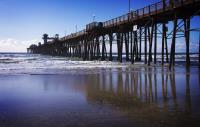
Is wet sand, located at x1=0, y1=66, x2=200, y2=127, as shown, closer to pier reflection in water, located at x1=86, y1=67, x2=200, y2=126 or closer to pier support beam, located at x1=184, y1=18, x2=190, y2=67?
pier reflection in water, located at x1=86, y1=67, x2=200, y2=126

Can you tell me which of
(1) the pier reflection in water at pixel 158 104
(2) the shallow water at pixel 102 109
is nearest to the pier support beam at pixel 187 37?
(1) the pier reflection in water at pixel 158 104

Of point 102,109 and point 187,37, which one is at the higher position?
point 187,37

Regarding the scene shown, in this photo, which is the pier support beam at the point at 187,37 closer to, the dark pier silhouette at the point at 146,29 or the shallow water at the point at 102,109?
the dark pier silhouette at the point at 146,29

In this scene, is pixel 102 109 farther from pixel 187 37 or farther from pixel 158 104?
pixel 187 37

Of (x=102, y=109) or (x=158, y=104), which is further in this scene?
(x=158, y=104)

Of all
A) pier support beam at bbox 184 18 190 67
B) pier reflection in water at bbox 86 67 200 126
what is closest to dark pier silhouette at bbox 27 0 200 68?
pier support beam at bbox 184 18 190 67

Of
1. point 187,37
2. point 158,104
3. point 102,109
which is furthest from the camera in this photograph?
point 187,37

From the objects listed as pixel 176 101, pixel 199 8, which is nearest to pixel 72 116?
pixel 176 101

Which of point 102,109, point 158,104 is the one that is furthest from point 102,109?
point 158,104

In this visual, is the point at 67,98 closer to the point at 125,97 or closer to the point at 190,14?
the point at 125,97

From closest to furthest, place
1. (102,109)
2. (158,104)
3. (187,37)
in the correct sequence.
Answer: (102,109) → (158,104) → (187,37)

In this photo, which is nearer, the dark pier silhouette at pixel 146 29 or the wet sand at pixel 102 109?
the wet sand at pixel 102 109

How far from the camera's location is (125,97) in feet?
30.7

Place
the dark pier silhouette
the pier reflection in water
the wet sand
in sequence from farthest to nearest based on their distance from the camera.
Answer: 1. the dark pier silhouette
2. the pier reflection in water
3. the wet sand
